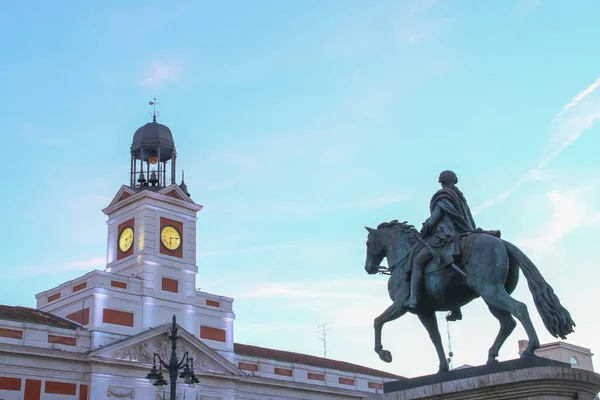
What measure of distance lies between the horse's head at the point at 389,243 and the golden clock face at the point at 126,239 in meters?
31.7

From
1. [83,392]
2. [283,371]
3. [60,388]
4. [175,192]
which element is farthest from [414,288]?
[283,371]

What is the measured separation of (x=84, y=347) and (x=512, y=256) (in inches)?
1140

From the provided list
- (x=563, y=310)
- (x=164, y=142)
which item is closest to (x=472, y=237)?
(x=563, y=310)

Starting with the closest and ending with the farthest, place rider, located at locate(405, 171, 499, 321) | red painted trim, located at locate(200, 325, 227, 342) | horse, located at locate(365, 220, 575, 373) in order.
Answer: horse, located at locate(365, 220, 575, 373) → rider, located at locate(405, 171, 499, 321) → red painted trim, located at locate(200, 325, 227, 342)

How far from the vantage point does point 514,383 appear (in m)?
7.14

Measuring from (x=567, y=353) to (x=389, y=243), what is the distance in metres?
47.6

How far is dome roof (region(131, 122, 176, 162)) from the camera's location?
136ft

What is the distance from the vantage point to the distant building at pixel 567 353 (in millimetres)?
51844

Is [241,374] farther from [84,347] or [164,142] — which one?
[164,142]

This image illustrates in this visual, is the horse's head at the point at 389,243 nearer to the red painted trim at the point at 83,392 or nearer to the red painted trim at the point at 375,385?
the red painted trim at the point at 83,392

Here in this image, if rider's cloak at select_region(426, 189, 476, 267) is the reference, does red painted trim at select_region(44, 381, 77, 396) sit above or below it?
above

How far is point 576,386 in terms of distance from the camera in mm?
7047

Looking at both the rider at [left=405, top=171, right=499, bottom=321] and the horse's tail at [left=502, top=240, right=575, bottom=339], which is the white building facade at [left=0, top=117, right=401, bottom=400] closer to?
the rider at [left=405, top=171, right=499, bottom=321]

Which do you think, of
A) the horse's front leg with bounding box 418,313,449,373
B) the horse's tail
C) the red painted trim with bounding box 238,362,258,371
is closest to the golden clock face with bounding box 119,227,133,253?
the red painted trim with bounding box 238,362,258,371
